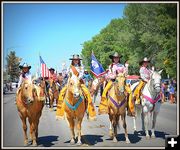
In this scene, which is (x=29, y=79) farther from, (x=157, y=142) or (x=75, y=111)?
(x=157, y=142)

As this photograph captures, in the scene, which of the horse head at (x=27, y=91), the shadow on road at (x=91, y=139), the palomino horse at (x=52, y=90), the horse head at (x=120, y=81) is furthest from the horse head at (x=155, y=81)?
the palomino horse at (x=52, y=90)

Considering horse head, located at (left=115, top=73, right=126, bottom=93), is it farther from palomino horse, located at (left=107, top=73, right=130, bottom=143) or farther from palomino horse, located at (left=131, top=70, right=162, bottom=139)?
palomino horse, located at (left=131, top=70, right=162, bottom=139)

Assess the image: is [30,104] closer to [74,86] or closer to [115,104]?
[74,86]

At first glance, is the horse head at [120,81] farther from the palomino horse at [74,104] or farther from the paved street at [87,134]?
the paved street at [87,134]

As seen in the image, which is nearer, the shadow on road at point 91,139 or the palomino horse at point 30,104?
the palomino horse at point 30,104

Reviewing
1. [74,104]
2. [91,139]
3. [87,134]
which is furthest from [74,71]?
[87,134]

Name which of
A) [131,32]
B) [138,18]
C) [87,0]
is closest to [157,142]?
[87,0]

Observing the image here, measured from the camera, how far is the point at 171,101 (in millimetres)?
27812

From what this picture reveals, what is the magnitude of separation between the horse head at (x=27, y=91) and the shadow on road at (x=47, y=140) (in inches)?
69.4

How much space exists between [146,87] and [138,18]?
18499 mm

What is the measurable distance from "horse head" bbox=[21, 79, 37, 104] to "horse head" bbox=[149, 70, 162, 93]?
4.45m

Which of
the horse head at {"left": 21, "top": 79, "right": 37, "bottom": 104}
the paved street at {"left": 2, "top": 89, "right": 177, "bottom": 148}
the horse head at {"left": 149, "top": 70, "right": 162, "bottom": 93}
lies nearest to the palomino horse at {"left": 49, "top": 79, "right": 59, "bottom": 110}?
the paved street at {"left": 2, "top": 89, "right": 177, "bottom": 148}

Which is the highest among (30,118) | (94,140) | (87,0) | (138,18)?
(138,18)

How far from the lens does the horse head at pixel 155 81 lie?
12.6 meters
